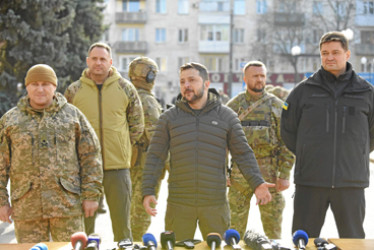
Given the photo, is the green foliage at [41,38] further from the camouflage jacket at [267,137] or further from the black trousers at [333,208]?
the black trousers at [333,208]

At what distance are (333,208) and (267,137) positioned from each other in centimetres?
149

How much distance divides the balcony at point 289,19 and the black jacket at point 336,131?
1811 inches

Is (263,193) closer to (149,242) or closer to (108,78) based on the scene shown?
(149,242)

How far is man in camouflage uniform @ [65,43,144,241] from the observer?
6.28 m

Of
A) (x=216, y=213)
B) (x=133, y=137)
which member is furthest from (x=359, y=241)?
(x=133, y=137)

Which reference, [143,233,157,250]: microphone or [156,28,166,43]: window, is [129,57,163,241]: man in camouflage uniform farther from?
[156,28,166,43]: window

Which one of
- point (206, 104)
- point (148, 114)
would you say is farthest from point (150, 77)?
point (206, 104)

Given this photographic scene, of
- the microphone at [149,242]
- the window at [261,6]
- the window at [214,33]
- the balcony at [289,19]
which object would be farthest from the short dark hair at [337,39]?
the window at [261,6]

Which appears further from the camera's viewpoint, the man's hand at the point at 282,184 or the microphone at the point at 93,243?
the man's hand at the point at 282,184

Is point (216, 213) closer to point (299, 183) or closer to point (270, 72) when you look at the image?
point (299, 183)

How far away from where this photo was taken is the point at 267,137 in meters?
6.48

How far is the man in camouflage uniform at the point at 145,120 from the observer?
24.1 ft

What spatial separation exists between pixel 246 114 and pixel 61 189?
2.48 metres

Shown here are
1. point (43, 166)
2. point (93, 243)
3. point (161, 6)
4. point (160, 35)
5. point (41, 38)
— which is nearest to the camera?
point (93, 243)
